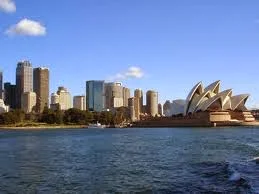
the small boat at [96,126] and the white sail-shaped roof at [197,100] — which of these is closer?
the white sail-shaped roof at [197,100]

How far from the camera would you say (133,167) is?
101 ft

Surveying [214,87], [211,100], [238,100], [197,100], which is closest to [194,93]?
[197,100]

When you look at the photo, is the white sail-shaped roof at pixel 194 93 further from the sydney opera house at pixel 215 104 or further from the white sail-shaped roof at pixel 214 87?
the white sail-shaped roof at pixel 214 87

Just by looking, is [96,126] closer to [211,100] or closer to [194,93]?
[194,93]

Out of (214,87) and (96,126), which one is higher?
(214,87)

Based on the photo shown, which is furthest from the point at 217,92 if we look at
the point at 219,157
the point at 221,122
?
the point at 219,157

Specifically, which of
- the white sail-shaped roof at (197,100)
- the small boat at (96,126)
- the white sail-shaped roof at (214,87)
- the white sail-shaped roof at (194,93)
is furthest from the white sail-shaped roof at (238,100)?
the small boat at (96,126)

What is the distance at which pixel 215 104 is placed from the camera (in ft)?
521

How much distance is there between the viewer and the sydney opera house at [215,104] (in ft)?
508

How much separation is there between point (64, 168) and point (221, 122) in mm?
136607

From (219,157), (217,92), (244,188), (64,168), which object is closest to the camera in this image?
(244,188)

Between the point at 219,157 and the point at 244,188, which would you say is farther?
the point at 219,157

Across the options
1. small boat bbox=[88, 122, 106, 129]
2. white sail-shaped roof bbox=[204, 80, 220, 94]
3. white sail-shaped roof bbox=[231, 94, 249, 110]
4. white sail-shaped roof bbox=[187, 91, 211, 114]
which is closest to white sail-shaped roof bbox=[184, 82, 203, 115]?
white sail-shaped roof bbox=[187, 91, 211, 114]

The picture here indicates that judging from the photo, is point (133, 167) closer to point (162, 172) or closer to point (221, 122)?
point (162, 172)
